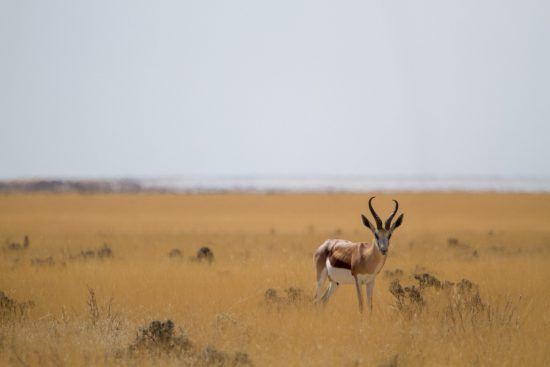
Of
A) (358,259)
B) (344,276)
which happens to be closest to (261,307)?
(344,276)

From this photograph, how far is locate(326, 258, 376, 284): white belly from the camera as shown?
12045 mm

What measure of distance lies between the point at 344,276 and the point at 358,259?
42 centimetres

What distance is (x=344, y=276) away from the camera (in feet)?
40.2

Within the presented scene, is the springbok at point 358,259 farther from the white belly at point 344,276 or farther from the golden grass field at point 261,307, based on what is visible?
the golden grass field at point 261,307

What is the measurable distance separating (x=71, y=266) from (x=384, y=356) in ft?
38.7

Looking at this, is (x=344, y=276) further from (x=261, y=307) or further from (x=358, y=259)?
(x=261, y=307)

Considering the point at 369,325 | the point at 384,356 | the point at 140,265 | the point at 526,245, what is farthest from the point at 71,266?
the point at 526,245

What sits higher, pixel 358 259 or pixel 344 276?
pixel 358 259

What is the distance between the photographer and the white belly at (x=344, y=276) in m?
12.0

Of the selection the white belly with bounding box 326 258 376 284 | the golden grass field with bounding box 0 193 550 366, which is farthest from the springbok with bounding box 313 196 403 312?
the golden grass field with bounding box 0 193 550 366

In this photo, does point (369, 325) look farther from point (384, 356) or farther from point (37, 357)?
point (37, 357)

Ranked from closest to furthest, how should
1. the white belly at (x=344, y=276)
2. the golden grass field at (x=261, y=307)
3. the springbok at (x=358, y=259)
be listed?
the golden grass field at (x=261, y=307), the springbok at (x=358, y=259), the white belly at (x=344, y=276)

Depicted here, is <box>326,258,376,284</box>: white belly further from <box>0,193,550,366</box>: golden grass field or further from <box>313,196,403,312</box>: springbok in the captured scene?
<box>0,193,550,366</box>: golden grass field

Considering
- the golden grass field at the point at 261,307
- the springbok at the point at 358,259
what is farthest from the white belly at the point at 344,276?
the golden grass field at the point at 261,307
